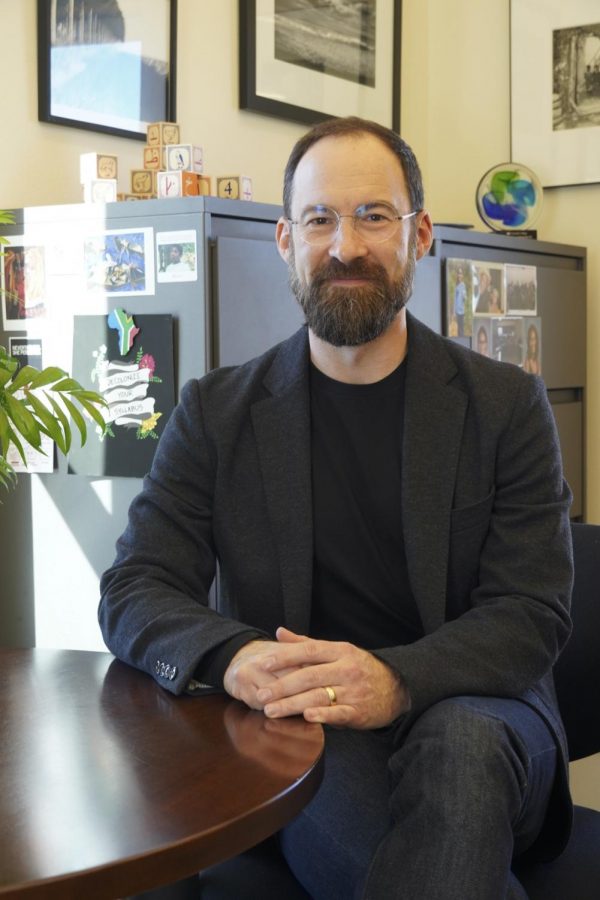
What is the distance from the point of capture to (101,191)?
2.58m

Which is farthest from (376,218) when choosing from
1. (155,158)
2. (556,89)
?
(556,89)

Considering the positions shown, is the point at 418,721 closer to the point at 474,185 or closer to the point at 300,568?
the point at 300,568

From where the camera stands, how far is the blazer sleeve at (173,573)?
1460mm

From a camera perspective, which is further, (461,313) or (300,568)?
(461,313)

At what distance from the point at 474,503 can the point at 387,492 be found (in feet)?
0.45

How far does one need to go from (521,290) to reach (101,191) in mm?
1463

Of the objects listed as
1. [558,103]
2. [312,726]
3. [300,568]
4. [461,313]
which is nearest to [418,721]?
[312,726]

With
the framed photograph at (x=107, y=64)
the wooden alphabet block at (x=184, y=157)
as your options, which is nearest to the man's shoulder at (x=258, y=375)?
the wooden alphabet block at (x=184, y=157)

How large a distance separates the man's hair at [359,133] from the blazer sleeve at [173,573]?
1.24 feet

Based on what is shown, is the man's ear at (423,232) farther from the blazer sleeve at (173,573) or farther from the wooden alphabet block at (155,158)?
the wooden alphabet block at (155,158)

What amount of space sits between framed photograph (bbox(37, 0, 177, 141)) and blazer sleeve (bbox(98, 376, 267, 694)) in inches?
49.4

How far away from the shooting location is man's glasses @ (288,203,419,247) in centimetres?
180

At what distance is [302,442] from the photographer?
1770 mm

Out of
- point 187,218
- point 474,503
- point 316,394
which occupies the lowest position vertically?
point 474,503
